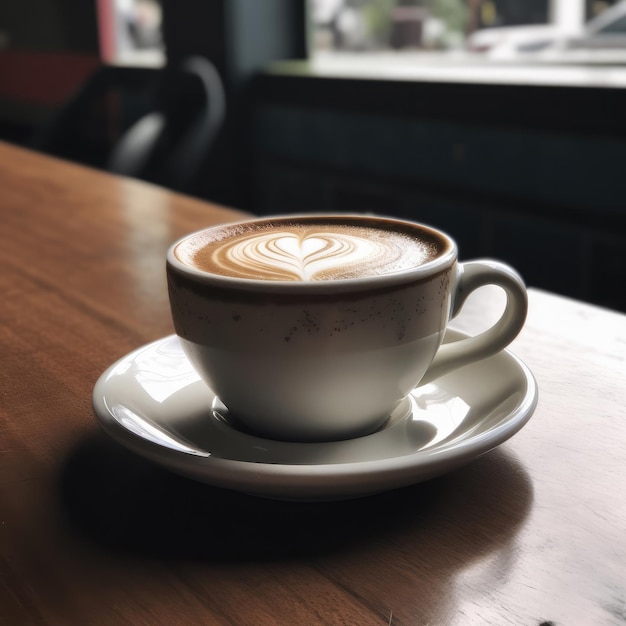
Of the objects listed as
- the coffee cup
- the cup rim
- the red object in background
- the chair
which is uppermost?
the cup rim

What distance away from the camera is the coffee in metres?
0.47

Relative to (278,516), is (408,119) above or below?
below

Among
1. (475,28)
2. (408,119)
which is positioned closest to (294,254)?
(408,119)

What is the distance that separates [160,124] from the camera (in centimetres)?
211

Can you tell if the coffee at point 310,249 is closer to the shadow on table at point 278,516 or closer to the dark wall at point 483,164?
the shadow on table at point 278,516

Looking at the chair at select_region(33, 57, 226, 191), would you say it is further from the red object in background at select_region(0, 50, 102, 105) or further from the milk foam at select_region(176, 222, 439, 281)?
the red object in background at select_region(0, 50, 102, 105)

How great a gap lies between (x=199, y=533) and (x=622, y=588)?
18 cm

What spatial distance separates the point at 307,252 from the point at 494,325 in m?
0.11

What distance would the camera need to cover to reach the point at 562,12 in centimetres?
246

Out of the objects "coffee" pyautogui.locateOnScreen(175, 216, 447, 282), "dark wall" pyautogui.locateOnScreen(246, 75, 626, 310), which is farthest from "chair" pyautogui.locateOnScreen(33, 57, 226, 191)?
"coffee" pyautogui.locateOnScreen(175, 216, 447, 282)

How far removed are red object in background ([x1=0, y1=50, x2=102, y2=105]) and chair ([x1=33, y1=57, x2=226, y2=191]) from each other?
2.31m

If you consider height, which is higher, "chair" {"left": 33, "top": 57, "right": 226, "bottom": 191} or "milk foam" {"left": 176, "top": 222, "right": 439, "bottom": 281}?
"milk foam" {"left": 176, "top": 222, "right": 439, "bottom": 281}

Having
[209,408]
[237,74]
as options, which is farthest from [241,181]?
[209,408]

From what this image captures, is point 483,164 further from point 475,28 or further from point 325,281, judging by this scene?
point 325,281
